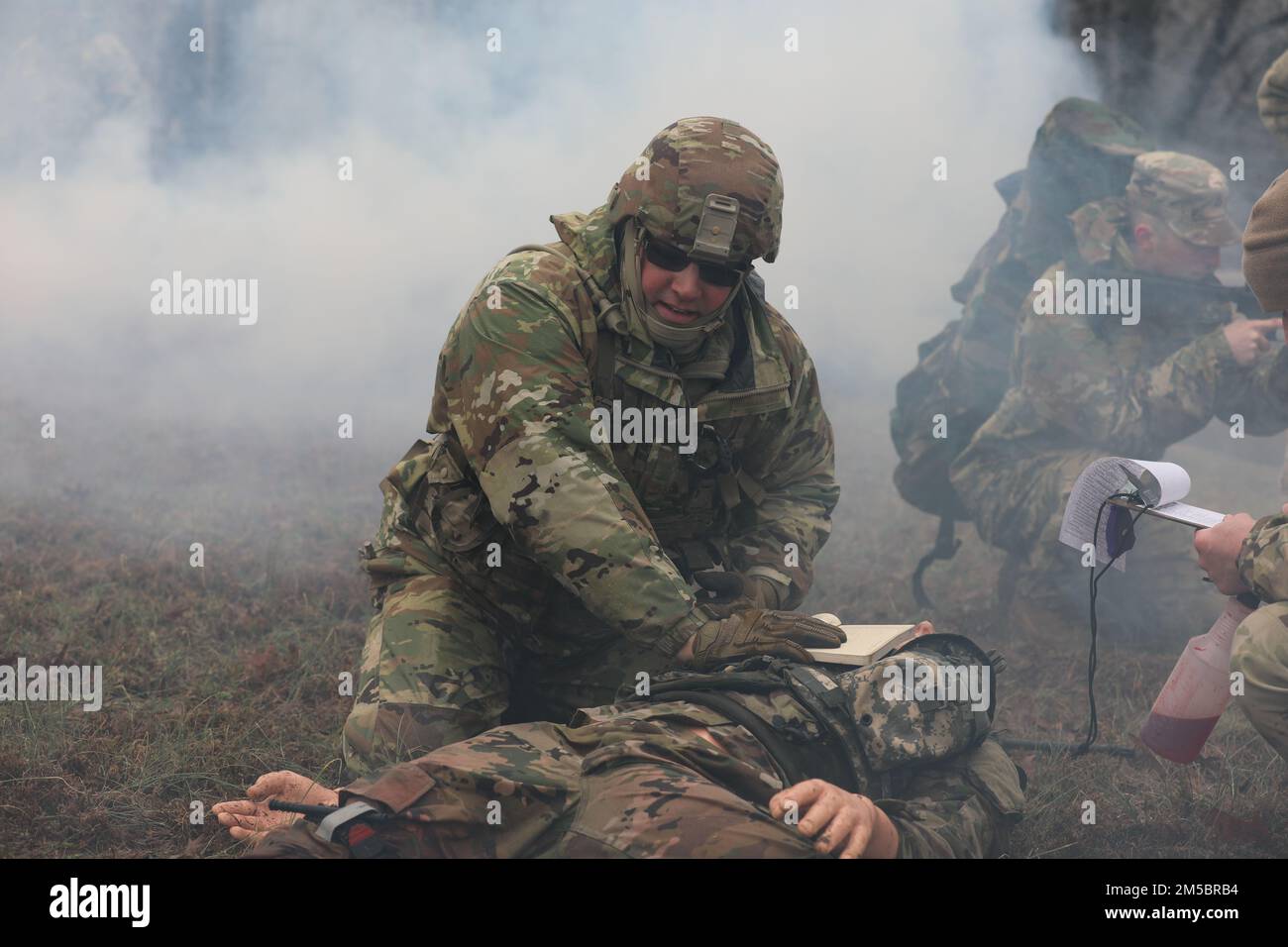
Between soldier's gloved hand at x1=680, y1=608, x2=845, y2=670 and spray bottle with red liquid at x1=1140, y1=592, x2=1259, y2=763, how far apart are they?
4.25 ft

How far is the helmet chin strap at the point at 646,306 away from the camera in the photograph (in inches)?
159

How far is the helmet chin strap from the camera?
405 centimetres

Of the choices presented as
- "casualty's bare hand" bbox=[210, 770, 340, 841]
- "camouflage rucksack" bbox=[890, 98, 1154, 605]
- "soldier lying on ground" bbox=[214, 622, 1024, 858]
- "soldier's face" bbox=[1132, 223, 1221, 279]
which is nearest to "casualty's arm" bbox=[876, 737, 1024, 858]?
"soldier lying on ground" bbox=[214, 622, 1024, 858]

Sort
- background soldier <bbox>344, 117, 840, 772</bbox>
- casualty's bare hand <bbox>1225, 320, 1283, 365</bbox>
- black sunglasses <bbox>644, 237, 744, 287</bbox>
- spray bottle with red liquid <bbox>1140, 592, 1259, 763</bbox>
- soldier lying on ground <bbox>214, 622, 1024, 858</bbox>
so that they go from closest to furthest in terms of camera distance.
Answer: soldier lying on ground <bbox>214, 622, 1024, 858</bbox> → background soldier <bbox>344, 117, 840, 772</bbox> → black sunglasses <bbox>644, 237, 744, 287</bbox> → spray bottle with red liquid <bbox>1140, 592, 1259, 763</bbox> → casualty's bare hand <bbox>1225, 320, 1283, 365</bbox>

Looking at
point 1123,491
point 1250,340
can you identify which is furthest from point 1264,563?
point 1250,340

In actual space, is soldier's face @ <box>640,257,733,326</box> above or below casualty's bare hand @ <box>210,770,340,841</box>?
above

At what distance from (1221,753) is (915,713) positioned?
7.03ft

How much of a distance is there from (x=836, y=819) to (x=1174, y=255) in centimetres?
522

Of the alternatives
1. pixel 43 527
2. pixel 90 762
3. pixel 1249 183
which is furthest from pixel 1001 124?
pixel 90 762

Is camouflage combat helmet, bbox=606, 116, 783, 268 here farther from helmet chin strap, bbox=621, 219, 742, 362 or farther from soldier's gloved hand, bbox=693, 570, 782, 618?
soldier's gloved hand, bbox=693, 570, 782, 618

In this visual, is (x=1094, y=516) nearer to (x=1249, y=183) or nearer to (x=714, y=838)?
(x=714, y=838)

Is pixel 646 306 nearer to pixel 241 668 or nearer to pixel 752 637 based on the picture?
pixel 752 637

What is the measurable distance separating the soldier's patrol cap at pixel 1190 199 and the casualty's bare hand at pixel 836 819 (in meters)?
5.07

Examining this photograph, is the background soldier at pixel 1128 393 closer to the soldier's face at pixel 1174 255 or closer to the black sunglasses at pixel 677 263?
the soldier's face at pixel 1174 255
